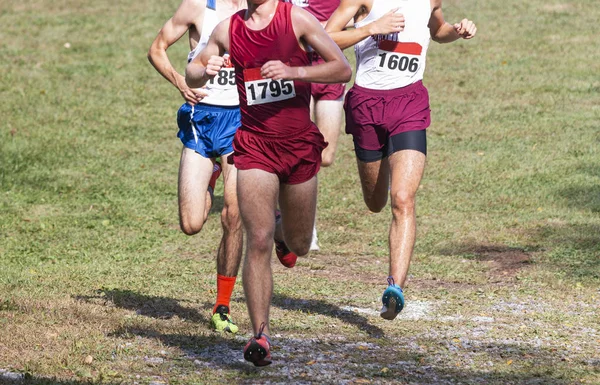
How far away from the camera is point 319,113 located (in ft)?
32.7

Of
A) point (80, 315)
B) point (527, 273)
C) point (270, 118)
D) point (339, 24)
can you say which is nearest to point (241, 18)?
point (270, 118)

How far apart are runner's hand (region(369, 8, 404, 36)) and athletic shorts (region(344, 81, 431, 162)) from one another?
474 mm

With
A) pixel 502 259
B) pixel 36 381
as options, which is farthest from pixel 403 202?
pixel 502 259

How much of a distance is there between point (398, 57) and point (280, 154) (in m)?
1.66

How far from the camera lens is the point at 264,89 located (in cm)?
564

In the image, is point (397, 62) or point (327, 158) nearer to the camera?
point (397, 62)

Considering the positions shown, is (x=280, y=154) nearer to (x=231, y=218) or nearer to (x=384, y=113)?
→ (x=231, y=218)

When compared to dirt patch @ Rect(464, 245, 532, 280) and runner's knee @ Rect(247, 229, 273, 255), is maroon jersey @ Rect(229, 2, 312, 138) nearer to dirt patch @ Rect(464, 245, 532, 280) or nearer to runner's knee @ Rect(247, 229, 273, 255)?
runner's knee @ Rect(247, 229, 273, 255)

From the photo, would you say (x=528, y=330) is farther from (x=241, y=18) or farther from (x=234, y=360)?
(x=241, y=18)

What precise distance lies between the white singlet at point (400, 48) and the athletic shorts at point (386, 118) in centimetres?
7

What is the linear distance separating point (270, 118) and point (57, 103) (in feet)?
37.6

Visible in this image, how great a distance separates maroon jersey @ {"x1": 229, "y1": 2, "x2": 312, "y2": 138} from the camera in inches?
219

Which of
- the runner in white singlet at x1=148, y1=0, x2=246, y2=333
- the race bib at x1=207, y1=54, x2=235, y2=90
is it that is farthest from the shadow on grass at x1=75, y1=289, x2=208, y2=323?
the race bib at x1=207, y1=54, x2=235, y2=90

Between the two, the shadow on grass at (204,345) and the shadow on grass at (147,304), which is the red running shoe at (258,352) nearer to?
the shadow on grass at (204,345)
